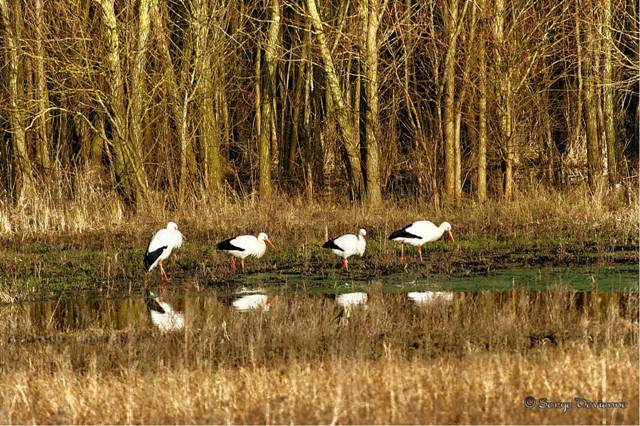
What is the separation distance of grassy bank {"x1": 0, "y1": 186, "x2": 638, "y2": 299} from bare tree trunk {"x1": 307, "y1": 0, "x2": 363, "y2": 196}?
1250 mm

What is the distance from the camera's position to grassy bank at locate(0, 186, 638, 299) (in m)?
16.8

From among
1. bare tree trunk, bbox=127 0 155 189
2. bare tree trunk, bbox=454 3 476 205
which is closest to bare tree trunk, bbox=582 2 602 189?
bare tree trunk, bbox=454 3 476 205

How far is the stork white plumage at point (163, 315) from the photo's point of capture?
1224 cm

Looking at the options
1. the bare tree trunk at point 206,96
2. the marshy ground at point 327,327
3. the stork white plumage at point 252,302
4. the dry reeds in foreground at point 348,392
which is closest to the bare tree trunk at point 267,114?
the bare tree trunk at point 206,96

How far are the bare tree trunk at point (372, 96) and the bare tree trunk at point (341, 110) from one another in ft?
1.65

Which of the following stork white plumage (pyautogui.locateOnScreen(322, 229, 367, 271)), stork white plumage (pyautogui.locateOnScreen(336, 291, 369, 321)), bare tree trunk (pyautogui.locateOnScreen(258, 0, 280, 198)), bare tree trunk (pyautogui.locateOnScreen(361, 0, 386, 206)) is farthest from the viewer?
bare tree trunk (pyautogui.locateOnScreen(258, 0, 280, 198))

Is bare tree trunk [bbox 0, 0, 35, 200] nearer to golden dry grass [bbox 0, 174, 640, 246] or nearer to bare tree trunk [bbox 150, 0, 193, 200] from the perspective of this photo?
golden dry grass [bbox 0, 174, 640, 246]

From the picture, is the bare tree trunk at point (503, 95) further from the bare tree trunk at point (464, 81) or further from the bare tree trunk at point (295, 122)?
the bare tree trunk at point (295, 122)

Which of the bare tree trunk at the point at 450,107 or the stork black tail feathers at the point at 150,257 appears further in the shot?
the bare tree trunk at the point at 450,107

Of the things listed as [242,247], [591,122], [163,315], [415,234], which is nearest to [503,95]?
[591,122]

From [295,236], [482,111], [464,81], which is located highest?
[464,81]

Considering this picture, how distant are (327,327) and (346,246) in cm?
542

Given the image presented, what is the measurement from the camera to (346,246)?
660 inches

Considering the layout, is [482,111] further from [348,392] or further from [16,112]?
[348,392]
